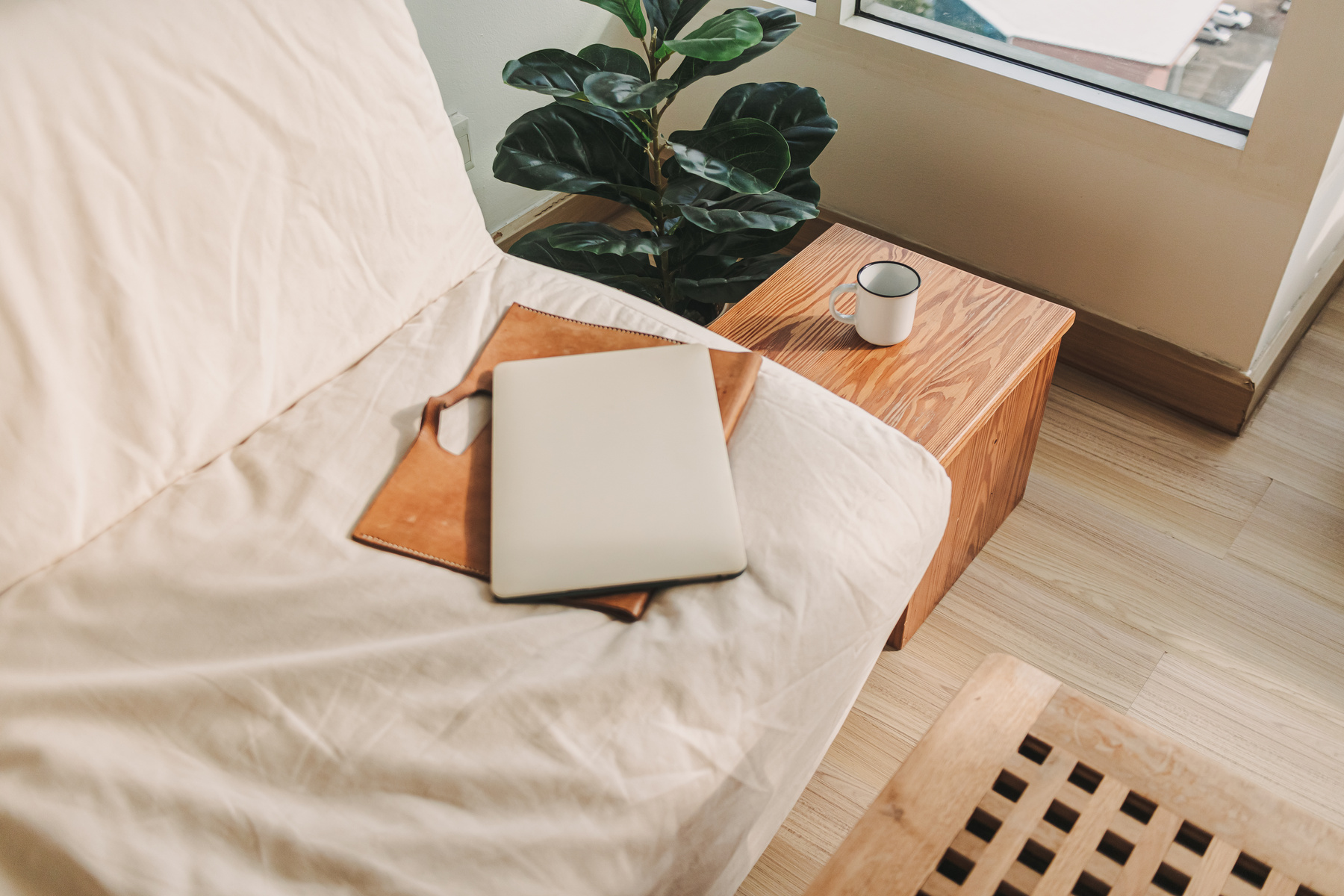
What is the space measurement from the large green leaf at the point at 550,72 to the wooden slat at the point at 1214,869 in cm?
104

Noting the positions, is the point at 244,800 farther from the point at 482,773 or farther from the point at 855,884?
the point at 855,884

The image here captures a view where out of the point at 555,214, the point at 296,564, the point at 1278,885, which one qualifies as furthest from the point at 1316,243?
the point at 296,564

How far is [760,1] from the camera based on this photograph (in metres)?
1.71

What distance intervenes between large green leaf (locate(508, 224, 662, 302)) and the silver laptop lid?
1.31 ft

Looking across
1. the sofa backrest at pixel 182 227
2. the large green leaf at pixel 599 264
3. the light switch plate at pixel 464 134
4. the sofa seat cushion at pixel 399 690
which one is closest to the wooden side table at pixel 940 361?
the sofa seat cushion at pixel 399 690

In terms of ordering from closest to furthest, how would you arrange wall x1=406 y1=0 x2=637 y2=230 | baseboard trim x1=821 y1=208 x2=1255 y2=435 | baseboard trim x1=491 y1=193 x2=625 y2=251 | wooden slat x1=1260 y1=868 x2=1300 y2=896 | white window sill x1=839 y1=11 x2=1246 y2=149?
wooden slat x1=1260 y1=868 x2=1300 y2=896 → white window sill x1=839 y1=11 x2=1246 y2=149 → baseboard trim x1=821 y1=208 x2=1255 y2=435 → wall x1=406 y1=0 x2=637 y2=230 → baseboard trim x1=491 y1=193 x2=625 y2=251

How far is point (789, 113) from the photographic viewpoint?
133cm

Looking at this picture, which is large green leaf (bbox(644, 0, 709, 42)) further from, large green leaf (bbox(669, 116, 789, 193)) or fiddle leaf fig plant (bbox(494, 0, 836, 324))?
large green leaf (bbox(669, 116, 789, 193))

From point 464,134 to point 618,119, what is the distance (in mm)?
514

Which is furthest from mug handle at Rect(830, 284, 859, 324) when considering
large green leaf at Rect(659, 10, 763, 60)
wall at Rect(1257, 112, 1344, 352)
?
wall at Rect(1257, 112, 1344, 352)

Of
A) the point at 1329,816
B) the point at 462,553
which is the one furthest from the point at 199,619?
the point at 1329,816

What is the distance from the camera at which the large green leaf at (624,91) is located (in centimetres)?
113

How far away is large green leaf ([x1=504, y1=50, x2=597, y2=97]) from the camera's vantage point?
48.1 inches

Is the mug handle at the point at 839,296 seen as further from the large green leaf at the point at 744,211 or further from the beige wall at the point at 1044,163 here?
the beige wall at the point at 1044,163
